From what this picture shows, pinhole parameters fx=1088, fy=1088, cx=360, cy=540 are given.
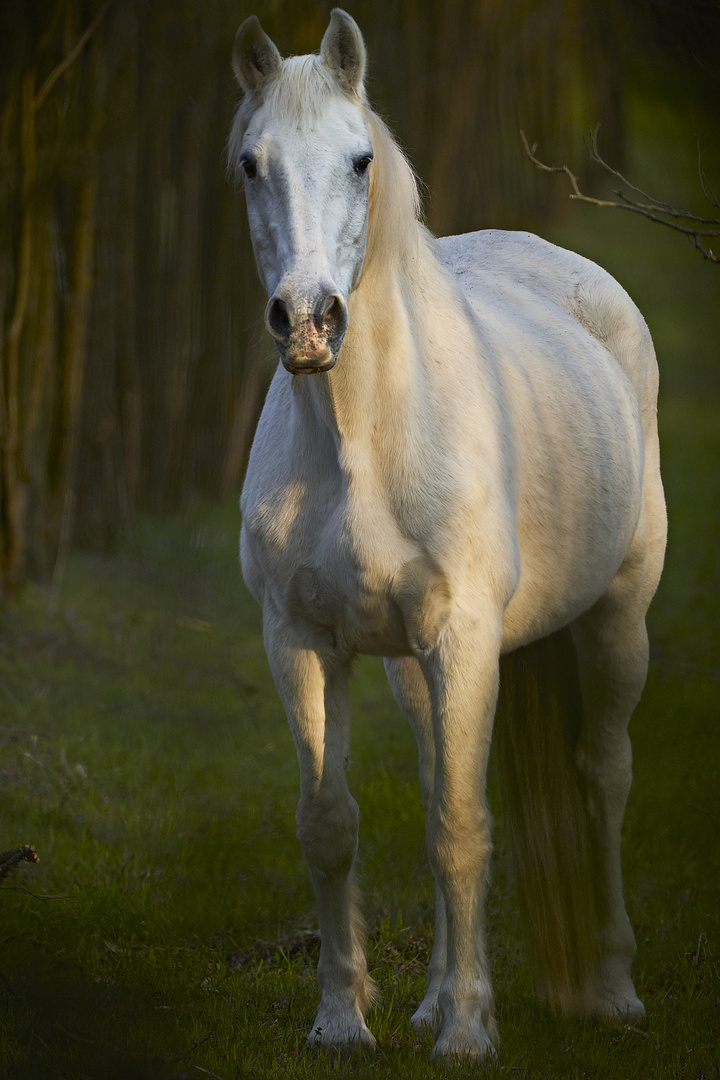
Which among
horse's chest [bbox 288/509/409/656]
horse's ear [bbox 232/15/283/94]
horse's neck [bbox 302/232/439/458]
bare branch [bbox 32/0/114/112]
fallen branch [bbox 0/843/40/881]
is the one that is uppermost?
bare branch [bbox 32/0/114/112]

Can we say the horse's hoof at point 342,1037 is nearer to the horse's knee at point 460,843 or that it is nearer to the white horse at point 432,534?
the white horse at point 432,534

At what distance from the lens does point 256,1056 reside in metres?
2.39

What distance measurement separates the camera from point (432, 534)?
2.28 metres

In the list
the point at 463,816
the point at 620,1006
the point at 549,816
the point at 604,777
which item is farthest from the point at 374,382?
the point at 620,1006

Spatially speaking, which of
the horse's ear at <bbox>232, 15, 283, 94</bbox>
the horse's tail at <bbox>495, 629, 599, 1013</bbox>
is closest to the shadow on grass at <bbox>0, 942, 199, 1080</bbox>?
the horse's tail at <bbox>495, 629, 599, 1013</bbox>

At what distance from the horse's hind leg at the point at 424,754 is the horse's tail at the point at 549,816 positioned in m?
0.22

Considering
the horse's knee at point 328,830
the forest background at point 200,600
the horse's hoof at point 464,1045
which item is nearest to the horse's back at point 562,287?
the forest background at point 200,600

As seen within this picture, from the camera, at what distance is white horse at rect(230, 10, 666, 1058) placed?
6.79 feet

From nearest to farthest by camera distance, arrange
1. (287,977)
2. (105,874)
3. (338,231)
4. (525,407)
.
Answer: (338,231) → (525,407) → (287,977) → (105,874)

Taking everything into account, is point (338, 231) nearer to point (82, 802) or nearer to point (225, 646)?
point (82, 802)

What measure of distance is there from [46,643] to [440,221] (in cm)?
327

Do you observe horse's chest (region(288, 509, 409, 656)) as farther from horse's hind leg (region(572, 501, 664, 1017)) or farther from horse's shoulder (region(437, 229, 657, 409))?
horse's shoulder (region(437, 229, 657, 409))

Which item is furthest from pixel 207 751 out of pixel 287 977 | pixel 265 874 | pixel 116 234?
pixel 116 234

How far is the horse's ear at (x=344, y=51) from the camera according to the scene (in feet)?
6.88
